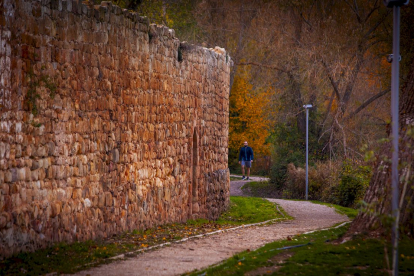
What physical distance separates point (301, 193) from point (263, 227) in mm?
12322

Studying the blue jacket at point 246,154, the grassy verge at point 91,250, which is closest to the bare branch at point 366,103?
the blue jacket at point 246,154

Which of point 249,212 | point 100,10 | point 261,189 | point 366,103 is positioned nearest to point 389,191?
point 100,10

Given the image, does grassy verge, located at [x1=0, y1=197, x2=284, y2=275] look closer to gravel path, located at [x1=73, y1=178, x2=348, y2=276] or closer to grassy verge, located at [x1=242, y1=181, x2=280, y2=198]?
gravel path, located at [x1=73, y1=178, x2=348, y2=276]

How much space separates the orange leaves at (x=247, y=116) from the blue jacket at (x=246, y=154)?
445 cm

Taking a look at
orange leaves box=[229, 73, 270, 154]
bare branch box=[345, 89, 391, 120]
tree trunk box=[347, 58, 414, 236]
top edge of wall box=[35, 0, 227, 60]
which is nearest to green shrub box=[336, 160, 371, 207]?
bare branch box=[345, 89, 391, 120]

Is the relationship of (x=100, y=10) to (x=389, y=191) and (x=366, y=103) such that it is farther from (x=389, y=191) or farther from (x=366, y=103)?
(x=366, y=103)

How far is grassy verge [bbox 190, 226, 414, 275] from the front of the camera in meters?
7.73

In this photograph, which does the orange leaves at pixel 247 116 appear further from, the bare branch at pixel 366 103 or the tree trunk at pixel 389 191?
the tree trunk at pixel 389 191

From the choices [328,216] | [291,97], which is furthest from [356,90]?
[328,216]

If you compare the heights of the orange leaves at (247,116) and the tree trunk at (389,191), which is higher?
the orange leaves at (247,116)

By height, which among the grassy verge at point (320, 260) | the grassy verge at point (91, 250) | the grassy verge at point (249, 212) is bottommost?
the grassy verge at point (249, 212)

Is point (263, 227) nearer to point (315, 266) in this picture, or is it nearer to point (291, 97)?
point (315, 266)

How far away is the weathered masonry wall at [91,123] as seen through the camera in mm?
8422

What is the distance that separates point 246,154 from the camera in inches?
1201
